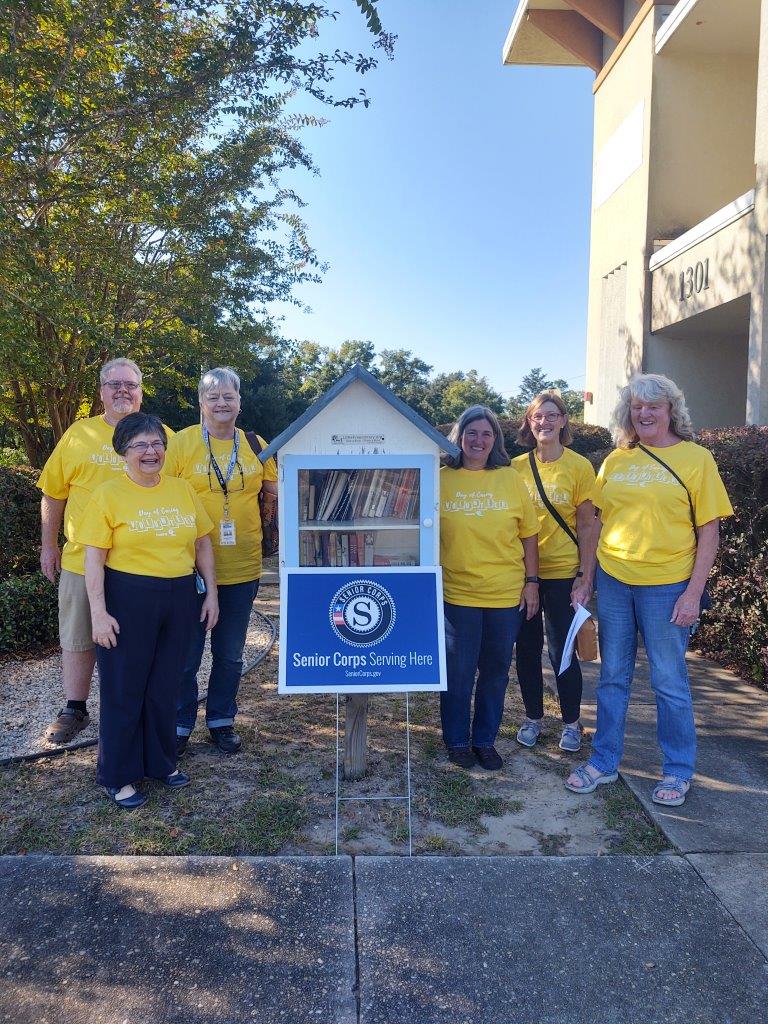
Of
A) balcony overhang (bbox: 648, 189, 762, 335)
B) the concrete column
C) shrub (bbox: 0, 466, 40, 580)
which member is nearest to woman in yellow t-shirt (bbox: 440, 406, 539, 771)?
shrub (bbox: 0, 466, 40, 580)

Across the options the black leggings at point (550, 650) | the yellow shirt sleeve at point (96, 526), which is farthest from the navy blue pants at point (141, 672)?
the black leggings at point (550, 650)

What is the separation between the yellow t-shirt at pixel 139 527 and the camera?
306 cm

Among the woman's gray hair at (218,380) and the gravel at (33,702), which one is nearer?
the woman's gray hair at (218,380)

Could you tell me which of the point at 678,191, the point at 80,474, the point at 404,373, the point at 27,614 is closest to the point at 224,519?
the point at 80,474

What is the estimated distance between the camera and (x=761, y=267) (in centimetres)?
776

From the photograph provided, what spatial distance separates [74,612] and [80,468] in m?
0.74

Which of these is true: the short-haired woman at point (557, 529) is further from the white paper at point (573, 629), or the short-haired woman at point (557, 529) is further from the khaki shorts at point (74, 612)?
the khaki shorts at point (74, 612)

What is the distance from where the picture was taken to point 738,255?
8.30m

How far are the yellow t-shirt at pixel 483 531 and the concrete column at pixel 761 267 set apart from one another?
208 inches

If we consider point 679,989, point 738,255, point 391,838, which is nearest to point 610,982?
point 679,989

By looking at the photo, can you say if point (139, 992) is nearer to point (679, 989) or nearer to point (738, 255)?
point (679, 989)

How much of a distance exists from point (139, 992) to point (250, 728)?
6.52 feet

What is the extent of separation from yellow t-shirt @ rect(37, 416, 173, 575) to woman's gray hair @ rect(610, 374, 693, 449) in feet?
8.07

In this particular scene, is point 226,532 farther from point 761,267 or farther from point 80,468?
point 761,267
